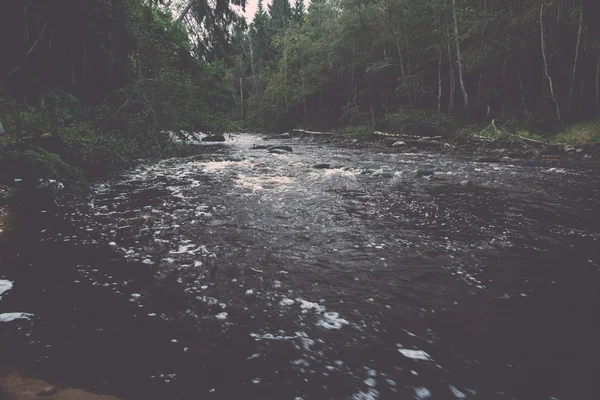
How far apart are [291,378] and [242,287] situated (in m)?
1.30

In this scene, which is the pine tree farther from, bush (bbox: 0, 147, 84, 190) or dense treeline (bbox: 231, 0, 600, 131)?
bush (bbox: 0, 147, 84, 190)

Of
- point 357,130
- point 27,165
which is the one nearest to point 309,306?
point 27,165

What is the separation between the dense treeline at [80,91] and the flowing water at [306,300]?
2493 millimetres

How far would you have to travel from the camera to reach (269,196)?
23.9 feet

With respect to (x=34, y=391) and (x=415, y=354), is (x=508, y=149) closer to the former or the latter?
(x=415, y=354)

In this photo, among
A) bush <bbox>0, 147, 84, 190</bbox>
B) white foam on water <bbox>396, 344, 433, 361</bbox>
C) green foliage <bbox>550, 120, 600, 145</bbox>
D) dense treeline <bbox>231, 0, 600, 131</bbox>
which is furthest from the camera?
dense treeline <bbox>231, 0, 600, 131</bbox>

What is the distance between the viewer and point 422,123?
69.5ft

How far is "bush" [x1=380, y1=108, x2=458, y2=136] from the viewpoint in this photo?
67.2 feet

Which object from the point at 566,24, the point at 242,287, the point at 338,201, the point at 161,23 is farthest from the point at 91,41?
the point at 566,24

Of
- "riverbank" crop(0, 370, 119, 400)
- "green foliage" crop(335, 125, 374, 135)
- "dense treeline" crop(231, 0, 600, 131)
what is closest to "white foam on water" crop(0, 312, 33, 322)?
"riverbank" crop(0, 370, 119, 400)

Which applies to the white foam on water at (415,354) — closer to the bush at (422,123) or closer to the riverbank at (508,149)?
the riverbank at (508,149)

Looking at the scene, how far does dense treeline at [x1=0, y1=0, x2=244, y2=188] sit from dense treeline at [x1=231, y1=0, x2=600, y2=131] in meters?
6.02

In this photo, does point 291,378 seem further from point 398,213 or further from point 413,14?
point 413,14

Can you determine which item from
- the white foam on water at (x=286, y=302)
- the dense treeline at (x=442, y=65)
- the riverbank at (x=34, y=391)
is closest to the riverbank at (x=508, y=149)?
the dense treeline at (x=442, y=65)
